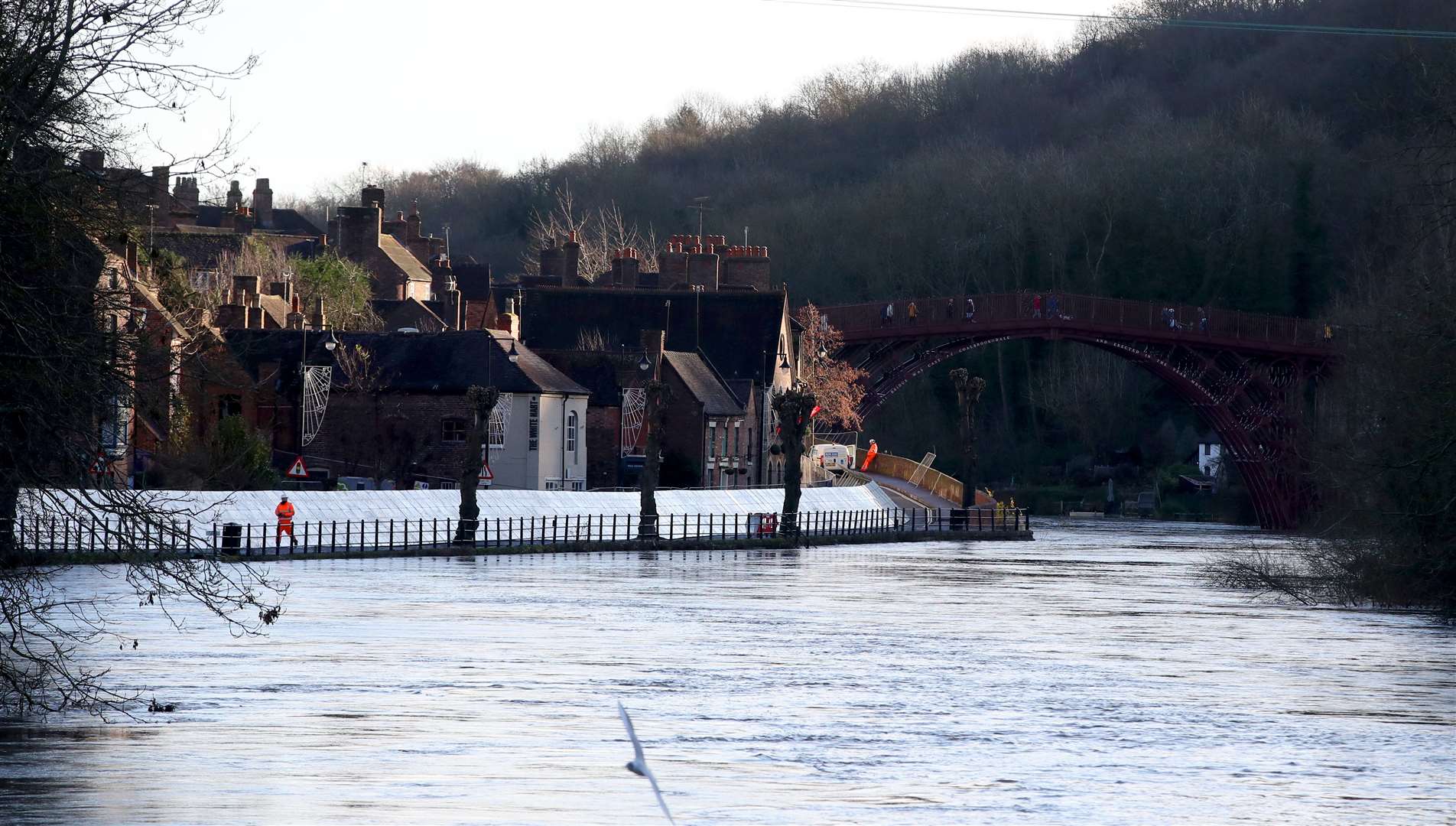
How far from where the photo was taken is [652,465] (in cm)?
6494

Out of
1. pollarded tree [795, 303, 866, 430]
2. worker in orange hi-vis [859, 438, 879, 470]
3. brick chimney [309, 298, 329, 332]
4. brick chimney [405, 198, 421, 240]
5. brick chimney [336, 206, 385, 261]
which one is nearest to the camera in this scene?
brick chimney [309, 298, 329, 332]

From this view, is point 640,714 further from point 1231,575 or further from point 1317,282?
point 1317,282

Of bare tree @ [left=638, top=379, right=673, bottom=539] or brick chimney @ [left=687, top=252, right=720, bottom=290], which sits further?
brick chimney @ [left=687, top=252, right=720, bottom=290]

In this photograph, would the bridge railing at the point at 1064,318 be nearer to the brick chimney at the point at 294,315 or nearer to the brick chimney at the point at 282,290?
the brick chimney at the point at 282,290

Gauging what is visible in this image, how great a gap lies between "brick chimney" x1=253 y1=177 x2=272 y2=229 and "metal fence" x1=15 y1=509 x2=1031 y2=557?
60.3 m

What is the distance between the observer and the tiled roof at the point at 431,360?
7431 cm

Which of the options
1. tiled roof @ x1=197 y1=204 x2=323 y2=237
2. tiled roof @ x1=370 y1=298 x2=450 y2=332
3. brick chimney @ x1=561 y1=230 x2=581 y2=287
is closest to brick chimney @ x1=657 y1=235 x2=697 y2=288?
brick chimney @ x1=561 y1=230 x2=581 y2=287

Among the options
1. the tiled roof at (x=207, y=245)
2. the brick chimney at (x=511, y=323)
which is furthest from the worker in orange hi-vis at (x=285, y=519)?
the tiled roof at (x=207, y=245)

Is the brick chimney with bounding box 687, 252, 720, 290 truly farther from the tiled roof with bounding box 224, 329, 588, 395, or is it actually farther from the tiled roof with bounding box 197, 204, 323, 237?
the tiled roof with bounding box 197, 204, 323, 237

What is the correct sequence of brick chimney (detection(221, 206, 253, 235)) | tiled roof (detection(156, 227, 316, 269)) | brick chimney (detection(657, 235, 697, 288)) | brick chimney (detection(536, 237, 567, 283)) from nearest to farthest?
1. tiled roof (detection(156, 227, 316, 269))
2. brick chimney (detection(657, 235, 697, 288))
3. brick chimney (detection(221, 206, 253, 235))
4. brick chimney (detection(536, 237, 567, 283))

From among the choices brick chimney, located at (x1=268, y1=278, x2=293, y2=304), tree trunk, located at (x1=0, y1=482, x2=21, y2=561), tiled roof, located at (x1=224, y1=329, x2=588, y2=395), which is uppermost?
brick chimney, located at (x1=268, y1=278, x2=293, y2=304)

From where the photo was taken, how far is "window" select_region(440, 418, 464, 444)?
245 feet

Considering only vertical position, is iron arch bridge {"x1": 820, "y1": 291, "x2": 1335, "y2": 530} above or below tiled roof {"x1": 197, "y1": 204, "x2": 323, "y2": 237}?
below

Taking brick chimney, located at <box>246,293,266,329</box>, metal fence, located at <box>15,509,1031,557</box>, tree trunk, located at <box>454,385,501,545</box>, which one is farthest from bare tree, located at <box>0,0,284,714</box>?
brick chimney, located at <box>246,293,266,329</box>
